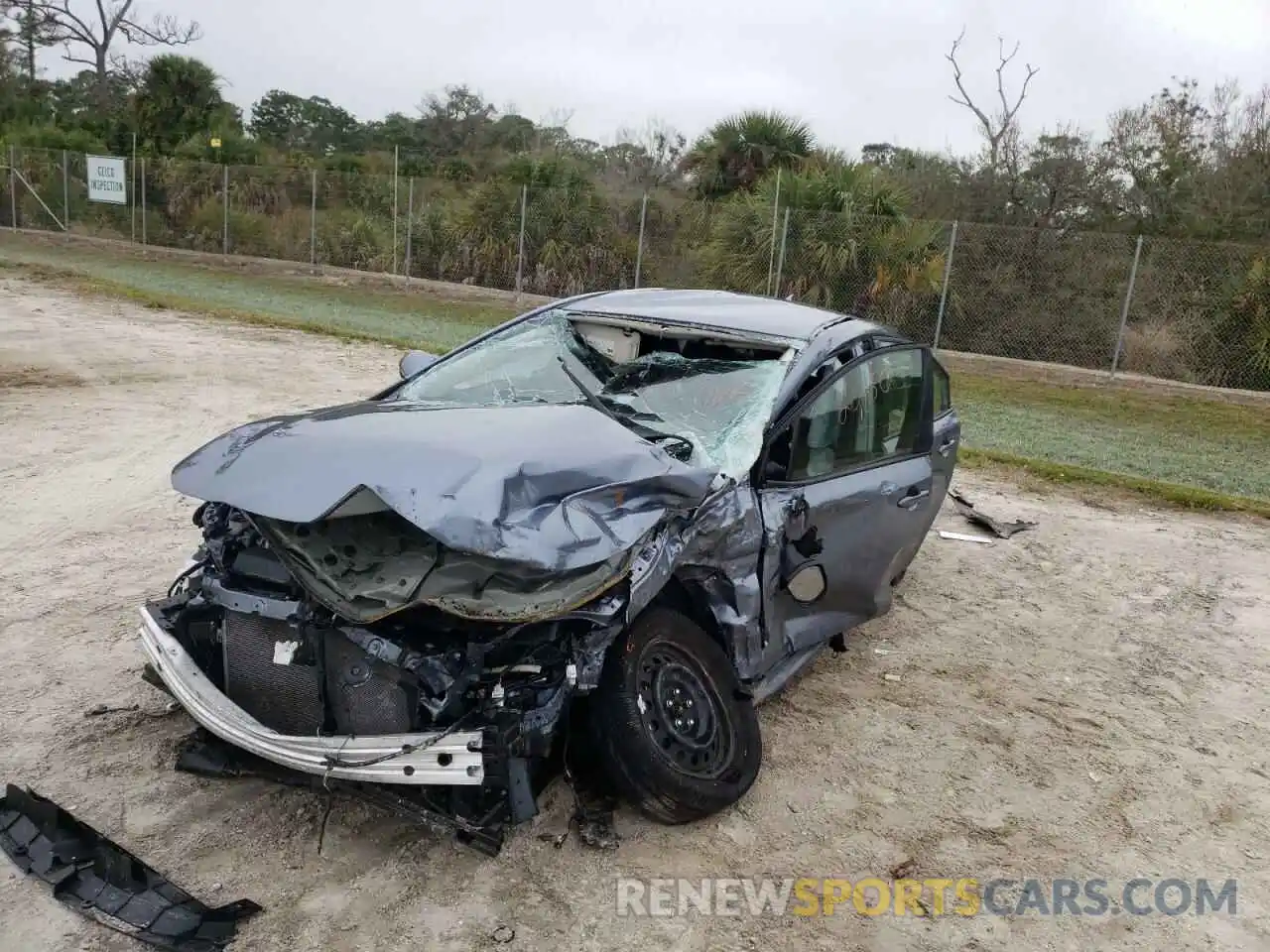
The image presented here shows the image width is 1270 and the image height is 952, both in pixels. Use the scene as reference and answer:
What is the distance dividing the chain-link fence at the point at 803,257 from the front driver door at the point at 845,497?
38.4 ft

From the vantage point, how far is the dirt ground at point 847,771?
2.98 metres

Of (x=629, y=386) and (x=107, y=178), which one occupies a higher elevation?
(x=107, y=178)

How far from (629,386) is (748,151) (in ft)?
56.3

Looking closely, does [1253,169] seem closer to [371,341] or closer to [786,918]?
[371,341]

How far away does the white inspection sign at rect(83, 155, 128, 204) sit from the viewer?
2629cm

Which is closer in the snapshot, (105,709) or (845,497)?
(105,709)

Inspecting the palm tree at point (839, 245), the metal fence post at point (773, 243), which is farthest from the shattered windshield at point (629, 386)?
the metal fence post at point (773, 243)

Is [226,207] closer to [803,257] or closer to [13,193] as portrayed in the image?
[13,193]

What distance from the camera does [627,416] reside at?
12.9 ft

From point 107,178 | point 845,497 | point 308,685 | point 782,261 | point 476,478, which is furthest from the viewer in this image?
point 107,178

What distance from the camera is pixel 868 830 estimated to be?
3.51 m

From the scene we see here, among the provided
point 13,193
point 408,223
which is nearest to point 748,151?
point 408,223

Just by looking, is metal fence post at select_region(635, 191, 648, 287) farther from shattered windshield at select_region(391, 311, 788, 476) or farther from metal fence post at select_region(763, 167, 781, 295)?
shattered windshield at select_region(391, 311, 788, 476)
